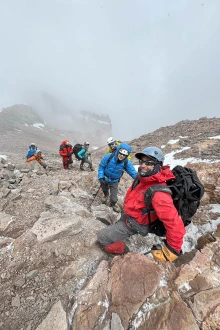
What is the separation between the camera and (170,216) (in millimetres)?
3611

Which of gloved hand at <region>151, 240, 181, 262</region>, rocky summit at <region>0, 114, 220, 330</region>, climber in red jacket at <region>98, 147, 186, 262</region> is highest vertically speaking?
climber in red jacket at <region>98, 147, 186, 262</region>

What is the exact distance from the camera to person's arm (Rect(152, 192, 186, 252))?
3625 mm

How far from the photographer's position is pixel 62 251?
493 centimetres

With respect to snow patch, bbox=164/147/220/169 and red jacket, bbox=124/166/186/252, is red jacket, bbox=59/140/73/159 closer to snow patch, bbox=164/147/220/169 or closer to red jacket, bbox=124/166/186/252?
snow patch, bbox=164/147/220/169

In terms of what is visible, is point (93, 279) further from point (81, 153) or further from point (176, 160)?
point (176, 160)

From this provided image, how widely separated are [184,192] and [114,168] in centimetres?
369

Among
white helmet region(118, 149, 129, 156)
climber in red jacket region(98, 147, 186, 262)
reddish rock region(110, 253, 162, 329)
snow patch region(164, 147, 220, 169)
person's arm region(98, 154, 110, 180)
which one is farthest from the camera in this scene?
snow patch region(164, 147, 220, 169)

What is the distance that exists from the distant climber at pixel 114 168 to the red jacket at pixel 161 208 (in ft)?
7.85

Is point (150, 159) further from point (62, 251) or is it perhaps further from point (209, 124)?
point (209, 124)

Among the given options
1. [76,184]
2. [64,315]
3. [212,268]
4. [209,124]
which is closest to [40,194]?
[76,184]

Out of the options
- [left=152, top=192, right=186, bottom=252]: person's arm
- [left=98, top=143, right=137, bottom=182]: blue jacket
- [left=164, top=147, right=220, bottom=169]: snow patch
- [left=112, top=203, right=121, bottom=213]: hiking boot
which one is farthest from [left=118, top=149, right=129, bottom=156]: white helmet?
[left=164, top=147, right=220, bottom=169]: snow patch

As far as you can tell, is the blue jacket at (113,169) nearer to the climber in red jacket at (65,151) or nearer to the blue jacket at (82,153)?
the blue jacket at (82,153)

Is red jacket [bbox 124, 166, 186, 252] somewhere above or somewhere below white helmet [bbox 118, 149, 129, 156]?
below

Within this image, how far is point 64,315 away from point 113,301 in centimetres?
94
